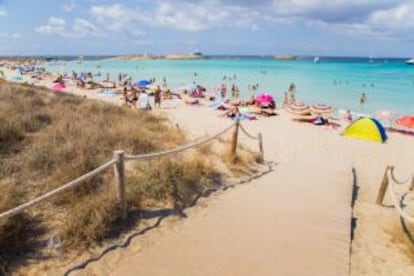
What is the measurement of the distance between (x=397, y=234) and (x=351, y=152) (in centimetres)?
602

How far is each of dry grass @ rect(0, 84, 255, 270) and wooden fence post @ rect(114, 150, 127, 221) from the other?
0.09 m

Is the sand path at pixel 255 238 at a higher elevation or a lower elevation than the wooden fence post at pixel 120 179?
lower

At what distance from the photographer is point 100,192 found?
181 inches

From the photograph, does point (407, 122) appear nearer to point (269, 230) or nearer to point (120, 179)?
point (269, 230)

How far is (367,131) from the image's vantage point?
40.9 feet

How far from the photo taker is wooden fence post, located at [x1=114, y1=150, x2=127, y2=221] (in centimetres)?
404

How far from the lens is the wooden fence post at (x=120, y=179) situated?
13.3 feet

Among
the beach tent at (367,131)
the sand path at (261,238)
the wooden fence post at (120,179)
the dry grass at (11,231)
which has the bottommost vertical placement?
the beach tent at (367,131)

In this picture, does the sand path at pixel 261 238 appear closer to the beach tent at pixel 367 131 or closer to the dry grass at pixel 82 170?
the dry grass at pixel 82 170

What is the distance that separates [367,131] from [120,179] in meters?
11.1

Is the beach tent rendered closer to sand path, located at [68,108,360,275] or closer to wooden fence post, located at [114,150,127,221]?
sand path, located at [68,108,360,275]

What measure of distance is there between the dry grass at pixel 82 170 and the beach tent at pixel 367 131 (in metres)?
6.53

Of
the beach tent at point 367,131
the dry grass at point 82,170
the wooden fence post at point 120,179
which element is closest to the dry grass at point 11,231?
the dry grass at point 82,170

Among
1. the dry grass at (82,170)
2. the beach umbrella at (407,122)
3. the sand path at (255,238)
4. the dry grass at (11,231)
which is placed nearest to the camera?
the dry grass at (11,231)
